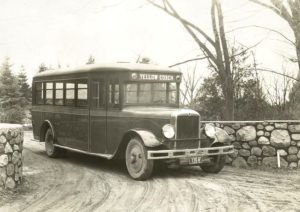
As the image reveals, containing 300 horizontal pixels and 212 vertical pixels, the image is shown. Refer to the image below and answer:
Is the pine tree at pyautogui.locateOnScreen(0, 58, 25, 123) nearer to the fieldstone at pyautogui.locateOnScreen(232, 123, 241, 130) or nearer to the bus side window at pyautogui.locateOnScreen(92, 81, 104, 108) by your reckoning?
the bus side window at pyautogui.locateOnScreen(92, 81, 104, 108)

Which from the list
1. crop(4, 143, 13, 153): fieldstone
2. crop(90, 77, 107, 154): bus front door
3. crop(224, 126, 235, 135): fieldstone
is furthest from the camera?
crop(224, 126, 235, 135): fieldstone

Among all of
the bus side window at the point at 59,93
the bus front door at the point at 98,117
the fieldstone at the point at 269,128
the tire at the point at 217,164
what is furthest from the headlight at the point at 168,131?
the bus side window at the point at 59,93

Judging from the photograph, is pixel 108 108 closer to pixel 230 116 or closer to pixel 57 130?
pixel 57 130

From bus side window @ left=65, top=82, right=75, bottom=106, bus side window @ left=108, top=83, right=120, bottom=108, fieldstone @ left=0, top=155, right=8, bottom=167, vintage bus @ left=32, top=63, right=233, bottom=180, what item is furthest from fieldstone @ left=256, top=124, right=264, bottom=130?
fieldstone @ left=0, top=155, right=8, bottom=167

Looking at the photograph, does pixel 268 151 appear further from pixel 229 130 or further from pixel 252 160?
pixel 229 130

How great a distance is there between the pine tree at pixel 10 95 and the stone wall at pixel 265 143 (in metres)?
26.8

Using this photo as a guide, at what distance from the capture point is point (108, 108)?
10.0 meters

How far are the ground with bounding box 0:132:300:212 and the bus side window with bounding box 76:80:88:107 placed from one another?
1.47 meters

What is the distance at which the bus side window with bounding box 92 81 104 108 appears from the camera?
10.2 m

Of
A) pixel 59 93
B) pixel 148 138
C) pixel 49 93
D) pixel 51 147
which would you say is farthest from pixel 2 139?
pixel 49 93

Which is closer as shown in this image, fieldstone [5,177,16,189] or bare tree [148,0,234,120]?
fieldstone [5,177,16,189]

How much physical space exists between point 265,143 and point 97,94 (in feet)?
12.6

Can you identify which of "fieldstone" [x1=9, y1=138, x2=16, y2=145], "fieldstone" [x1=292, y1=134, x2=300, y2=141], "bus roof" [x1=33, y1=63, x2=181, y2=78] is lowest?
"fieldstone" [x1=292, y1=134, x2=300, y2=141]

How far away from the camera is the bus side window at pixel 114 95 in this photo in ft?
32.3
